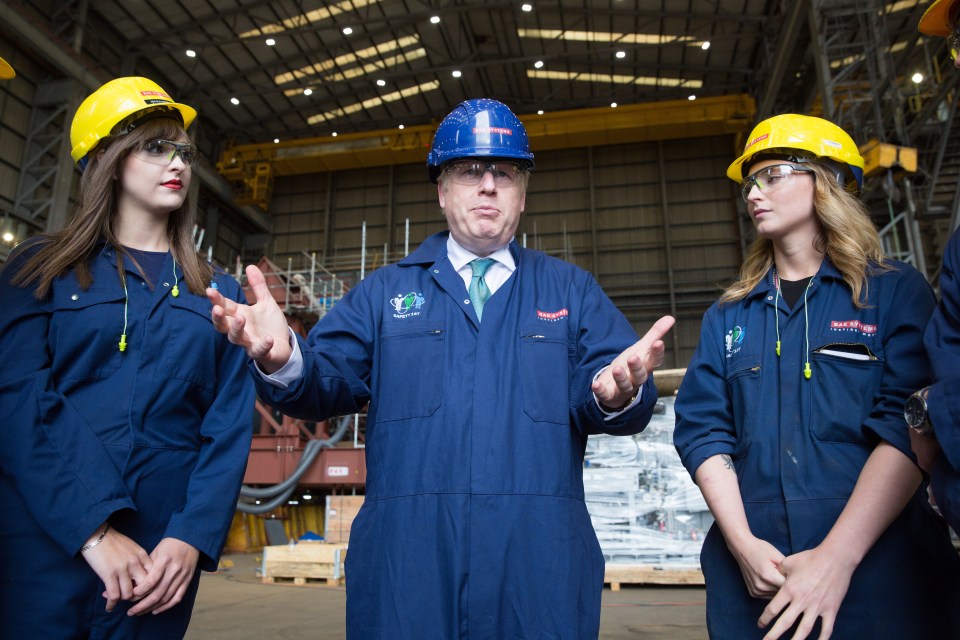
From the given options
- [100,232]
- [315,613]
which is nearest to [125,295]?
[100,232]

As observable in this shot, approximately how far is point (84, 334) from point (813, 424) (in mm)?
2295

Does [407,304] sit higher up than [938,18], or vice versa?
[938,18]

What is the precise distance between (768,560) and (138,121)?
256 centimetres

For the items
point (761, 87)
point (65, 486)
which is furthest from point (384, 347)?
point (761, 87)

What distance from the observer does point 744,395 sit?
2297mm

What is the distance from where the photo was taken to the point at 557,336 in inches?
88.4

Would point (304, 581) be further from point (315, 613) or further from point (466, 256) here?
point (466, 256)

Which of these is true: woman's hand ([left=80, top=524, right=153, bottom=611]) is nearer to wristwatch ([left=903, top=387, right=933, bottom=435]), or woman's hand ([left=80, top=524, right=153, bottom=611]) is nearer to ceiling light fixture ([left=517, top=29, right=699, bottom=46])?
wristwatch ([left=903, top=387, right=933, bottom=435])

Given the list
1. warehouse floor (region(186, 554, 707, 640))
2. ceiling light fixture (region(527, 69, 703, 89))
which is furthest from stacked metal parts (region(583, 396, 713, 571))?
ceiling light fixture (region(527, 69, 703, 89))

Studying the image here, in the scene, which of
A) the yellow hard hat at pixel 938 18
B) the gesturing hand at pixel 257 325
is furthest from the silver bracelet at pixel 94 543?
the yellow hard hat at pixel 938 18

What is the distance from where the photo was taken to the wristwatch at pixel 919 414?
5.24ft

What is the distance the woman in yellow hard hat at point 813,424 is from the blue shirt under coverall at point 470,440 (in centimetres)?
41

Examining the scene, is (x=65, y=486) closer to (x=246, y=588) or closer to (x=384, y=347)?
(x=384, y=347)

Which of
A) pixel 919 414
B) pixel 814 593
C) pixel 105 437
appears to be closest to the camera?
pixel 919 414
